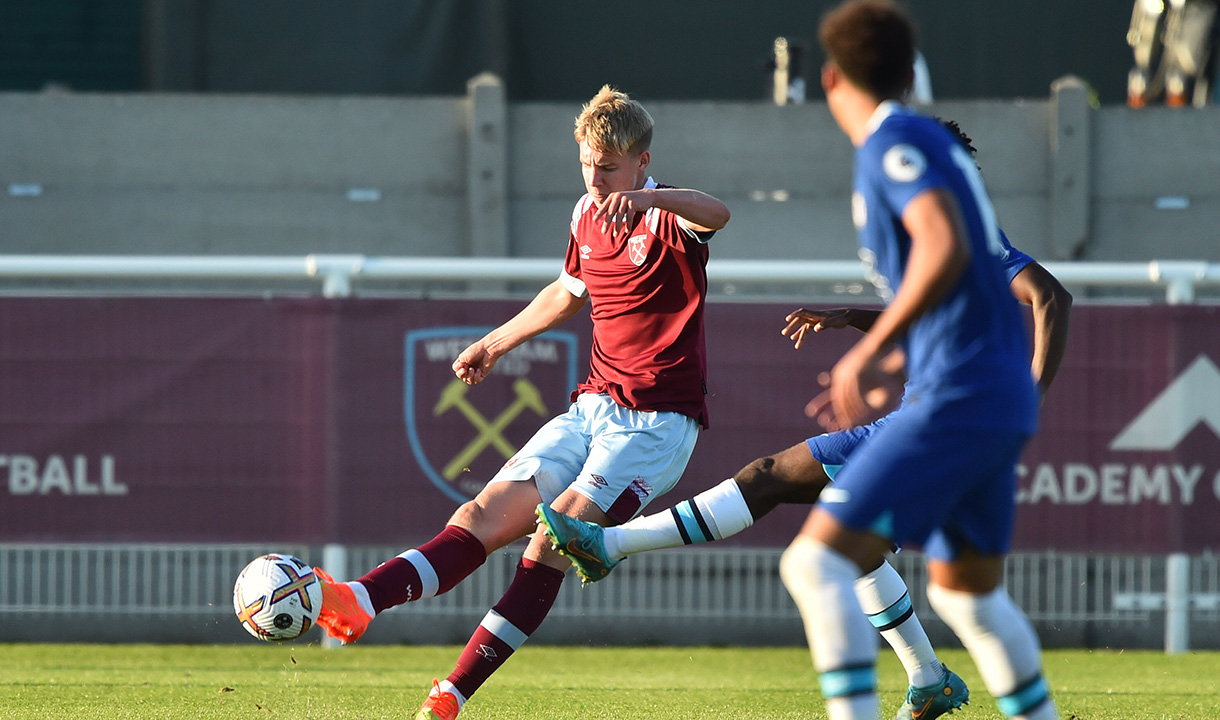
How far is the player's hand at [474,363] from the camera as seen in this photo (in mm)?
4867

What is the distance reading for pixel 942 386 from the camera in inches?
122

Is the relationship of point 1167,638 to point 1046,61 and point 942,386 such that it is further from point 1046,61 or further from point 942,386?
point 1046,61

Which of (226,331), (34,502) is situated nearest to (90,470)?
(34,502)

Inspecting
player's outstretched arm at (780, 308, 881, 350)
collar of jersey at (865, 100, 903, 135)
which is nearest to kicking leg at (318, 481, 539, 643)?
player's outstretched arm at (780, 308, 881, 350)

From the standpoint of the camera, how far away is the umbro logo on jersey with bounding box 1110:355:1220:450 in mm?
7750

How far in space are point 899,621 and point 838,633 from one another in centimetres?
181

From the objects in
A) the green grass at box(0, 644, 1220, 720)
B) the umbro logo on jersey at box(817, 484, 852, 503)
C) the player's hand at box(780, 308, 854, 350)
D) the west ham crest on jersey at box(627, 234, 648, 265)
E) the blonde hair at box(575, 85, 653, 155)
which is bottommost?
the green grass at box(0, 644, 1220, 720)

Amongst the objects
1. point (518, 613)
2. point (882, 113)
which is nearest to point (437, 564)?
point (518, 613)

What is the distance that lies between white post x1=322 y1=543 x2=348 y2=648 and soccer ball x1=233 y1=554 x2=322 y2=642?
358cm

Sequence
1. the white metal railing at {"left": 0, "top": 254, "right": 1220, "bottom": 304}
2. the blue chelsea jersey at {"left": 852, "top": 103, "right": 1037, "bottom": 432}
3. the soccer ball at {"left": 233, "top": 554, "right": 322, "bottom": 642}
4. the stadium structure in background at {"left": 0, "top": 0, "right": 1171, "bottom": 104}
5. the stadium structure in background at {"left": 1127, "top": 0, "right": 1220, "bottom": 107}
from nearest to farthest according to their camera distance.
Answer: the blue chelsea jersey at {"left": 852, "top": 103, "right": 1037, "bottom": 432} < the soccer ball at {"left": 233, "top": 554, "right": 322, "bottom": 642} < the white metal railing at {"left": 0, "top": 254, "right": 1220, "bottom": 304} < the stadium structure in background at {"left": 1127, "top": 0, "right": 1220, "bottom": 107} < the stadium structure in background at {"left": 0, "top": 0, "right": 1171, "bottom": 104}

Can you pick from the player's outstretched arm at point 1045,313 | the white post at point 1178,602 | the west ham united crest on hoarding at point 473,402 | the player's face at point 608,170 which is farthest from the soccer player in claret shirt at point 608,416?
the white post at point 1178,602

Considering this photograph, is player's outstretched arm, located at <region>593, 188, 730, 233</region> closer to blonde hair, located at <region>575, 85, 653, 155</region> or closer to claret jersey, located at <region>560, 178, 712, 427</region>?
claret jersey, located at <region>560, 178, 712, 427</region>

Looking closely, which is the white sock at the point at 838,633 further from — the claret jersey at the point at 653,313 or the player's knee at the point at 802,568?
the claret jersey at the point at 653,313

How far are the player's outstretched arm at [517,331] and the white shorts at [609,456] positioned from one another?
0.35 meters
